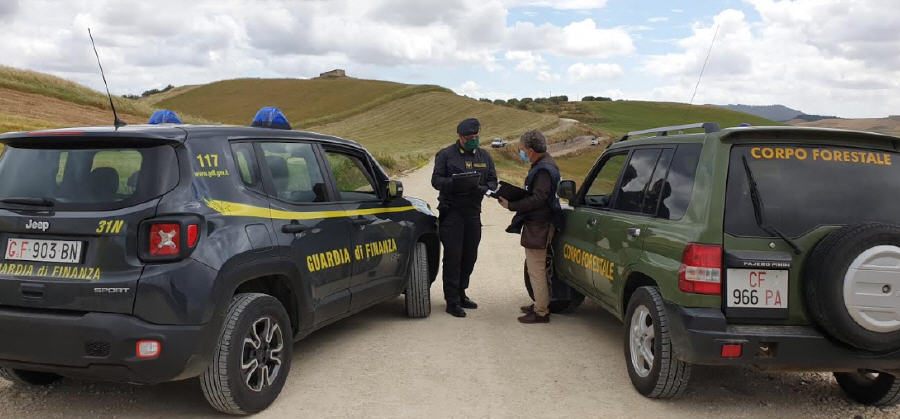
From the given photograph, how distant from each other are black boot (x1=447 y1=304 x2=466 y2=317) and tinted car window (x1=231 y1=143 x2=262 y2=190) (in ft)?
9.96

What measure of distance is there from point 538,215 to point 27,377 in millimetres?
4223

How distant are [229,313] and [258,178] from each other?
3.04 ft

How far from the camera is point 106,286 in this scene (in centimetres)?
361

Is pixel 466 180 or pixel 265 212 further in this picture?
pixel 466 180

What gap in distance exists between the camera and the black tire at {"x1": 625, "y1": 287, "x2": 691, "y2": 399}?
433 cm

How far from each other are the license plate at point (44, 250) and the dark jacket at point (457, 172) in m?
3.65

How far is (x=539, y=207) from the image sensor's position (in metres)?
6.57

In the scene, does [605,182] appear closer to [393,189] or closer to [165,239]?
[393,189]

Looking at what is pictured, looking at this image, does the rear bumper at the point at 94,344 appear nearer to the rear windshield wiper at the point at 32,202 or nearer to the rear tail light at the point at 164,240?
the rear tail light at the point at 164,240

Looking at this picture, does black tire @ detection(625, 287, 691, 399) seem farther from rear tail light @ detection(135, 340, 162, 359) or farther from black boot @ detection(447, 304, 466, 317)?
rear tail light @ detection(135, 340, 162, 359)

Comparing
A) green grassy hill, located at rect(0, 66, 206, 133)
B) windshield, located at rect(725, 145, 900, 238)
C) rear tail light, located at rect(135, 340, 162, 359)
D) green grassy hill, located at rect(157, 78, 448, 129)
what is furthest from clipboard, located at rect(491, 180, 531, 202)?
green grassy hill, located at rect(157, 78, 448, 129)

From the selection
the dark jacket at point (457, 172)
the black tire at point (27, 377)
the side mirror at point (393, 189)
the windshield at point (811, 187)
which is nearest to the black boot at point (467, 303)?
the dark jacket at point (457, 172)

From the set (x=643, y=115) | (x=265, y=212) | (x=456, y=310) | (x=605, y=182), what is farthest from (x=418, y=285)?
(x=643, y=115)

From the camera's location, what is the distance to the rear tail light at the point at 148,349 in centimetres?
361
